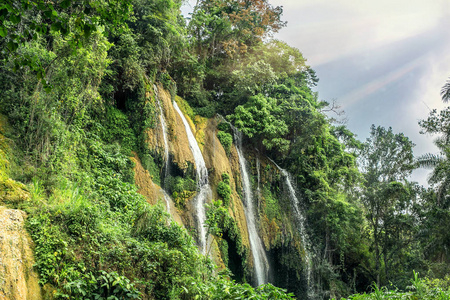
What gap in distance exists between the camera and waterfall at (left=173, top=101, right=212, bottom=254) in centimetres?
1126

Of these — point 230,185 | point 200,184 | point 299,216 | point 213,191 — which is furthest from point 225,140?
point 299,216

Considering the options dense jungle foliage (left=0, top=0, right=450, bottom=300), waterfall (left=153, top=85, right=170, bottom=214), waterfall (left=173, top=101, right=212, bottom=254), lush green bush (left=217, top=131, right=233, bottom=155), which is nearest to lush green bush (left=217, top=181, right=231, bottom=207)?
dense jungle foliage (left=0, top=0, right=450, bottom=300)

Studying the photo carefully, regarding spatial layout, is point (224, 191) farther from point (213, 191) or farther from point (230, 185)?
point (230, 185)

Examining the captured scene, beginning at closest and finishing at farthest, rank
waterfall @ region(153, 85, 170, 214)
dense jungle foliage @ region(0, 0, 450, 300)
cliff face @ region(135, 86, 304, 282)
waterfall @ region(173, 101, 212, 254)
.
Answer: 1. dense jungle foliage @ region(0, 0, 450, 300)
2. waterfall @ region(173, 101, 212, 254)
3. cliff face @ region(135, 86, 304, 282)
4. waterfall @ region(153, 85, 170, 214)

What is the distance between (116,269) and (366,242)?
20.5 meters

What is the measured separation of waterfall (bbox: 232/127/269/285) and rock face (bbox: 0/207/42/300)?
35.3ft

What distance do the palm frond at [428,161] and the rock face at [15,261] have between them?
63.2ft

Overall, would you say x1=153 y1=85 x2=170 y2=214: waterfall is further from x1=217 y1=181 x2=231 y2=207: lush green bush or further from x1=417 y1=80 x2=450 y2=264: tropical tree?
x1=417 y1=80 x2=450 y2=264: tropical tree

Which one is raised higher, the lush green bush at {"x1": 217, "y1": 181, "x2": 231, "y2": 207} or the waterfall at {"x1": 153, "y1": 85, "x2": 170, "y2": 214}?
the waterfall at {"x1": 153, "y1": 85, "x2": 170, "y2": 214}

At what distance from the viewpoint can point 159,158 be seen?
11430 mm

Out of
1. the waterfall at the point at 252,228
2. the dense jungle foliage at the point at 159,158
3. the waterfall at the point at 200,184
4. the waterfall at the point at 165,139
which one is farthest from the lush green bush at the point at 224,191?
the waterfall at the point at 165,139

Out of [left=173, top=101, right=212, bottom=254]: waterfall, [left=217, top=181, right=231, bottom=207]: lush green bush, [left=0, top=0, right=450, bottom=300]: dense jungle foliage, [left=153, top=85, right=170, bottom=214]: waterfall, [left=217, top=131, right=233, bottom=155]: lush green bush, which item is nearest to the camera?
[left=0, top=0, right=450, bottom=300]: dense jungle foliage

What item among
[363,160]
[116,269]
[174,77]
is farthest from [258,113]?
[363,160]

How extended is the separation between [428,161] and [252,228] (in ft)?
35.6
